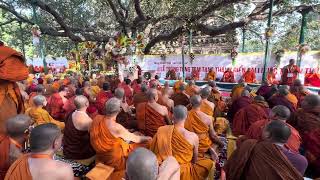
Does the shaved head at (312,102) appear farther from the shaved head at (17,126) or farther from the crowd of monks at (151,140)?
the shaved head at (17,126)

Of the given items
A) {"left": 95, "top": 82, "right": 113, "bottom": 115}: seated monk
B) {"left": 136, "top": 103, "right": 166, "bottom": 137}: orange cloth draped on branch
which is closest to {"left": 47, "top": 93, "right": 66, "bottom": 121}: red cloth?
{"left": 95, "top": 82, "right": 113, "bottom": 115}: seated monk

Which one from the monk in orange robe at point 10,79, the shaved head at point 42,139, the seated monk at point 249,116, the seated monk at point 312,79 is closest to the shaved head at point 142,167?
the shaved head at point 42,139

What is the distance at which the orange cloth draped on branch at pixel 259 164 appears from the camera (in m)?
3.05

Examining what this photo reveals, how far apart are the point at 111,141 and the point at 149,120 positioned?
1595 millimetres

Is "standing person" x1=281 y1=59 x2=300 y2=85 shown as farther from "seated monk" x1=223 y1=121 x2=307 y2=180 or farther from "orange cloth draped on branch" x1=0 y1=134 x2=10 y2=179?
"orange cloth draped on branch" x1=0 y1=134 x2=10 y2=179

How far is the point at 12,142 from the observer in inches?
146

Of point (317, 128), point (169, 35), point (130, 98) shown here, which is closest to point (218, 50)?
point (169, 35)

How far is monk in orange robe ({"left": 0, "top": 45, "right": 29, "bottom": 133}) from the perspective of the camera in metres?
4.32

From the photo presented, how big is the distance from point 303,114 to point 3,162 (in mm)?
4454

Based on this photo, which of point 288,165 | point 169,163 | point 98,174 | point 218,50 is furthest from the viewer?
point 218,50

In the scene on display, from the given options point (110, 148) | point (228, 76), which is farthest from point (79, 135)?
point (228, 76)

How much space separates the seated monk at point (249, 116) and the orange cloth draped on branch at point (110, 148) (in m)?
2.49

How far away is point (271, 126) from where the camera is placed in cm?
340

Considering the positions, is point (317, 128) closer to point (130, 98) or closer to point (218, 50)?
point (130, 98)
